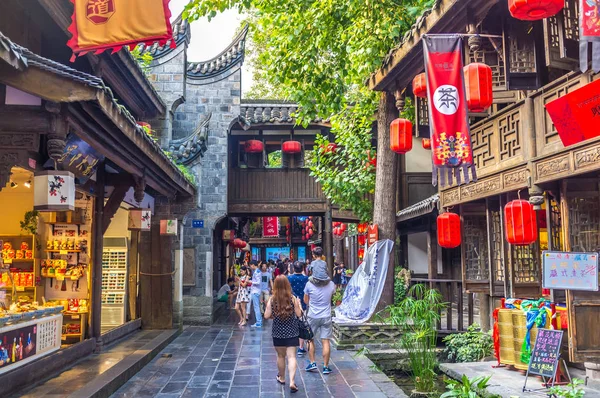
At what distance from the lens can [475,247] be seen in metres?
10.9

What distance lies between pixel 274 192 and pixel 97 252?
847 centimetres

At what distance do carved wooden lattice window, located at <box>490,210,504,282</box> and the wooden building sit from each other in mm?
18

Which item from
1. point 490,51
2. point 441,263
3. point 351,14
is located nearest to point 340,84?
point 351,14

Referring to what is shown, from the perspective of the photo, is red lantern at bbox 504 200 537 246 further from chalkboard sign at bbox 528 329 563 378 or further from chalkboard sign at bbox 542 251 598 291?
chalkboard sign at bbox 528 329 563 378

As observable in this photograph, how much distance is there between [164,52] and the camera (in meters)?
15.0

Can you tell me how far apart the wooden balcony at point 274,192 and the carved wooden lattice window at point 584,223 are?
1095 centimetres

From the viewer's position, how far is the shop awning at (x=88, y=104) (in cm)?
479

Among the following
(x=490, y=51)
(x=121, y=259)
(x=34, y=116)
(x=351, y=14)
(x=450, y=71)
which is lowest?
(x=121, y=259)

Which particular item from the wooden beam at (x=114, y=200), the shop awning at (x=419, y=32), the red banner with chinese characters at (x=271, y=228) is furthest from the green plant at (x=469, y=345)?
the red banner with chinese characters at (x=271, y=228)

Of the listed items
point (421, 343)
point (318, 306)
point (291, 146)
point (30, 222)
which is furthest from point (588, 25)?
point (291, 146)

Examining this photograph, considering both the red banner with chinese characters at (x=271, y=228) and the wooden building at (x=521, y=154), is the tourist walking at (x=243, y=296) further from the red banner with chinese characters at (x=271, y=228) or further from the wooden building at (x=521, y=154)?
the red banner with chinese characters at (x=271, y=228)

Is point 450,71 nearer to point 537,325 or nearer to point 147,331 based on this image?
point 537,325

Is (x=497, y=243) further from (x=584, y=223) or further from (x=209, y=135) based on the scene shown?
(x=209, y=135)

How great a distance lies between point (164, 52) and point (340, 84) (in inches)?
210
